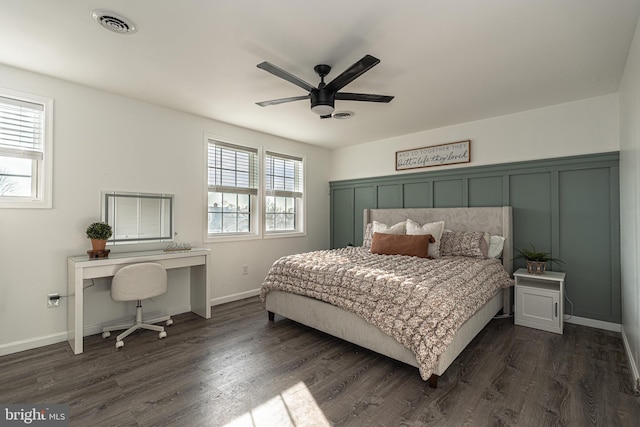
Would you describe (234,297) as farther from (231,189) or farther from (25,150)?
(25,150)

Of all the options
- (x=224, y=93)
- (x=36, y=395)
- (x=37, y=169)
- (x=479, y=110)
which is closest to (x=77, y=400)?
(x=36, y=395)

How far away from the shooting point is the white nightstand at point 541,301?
3014 mm

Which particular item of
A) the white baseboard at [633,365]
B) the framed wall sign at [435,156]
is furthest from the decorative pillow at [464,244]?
the white baseboard at [633,365]

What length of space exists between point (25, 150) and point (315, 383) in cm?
325

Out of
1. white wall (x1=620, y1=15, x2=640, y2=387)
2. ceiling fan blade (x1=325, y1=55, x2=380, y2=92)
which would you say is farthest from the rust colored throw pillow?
ceiling fan blade (x1=325, y1=55, x2=380, y2=92)

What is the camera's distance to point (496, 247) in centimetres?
361

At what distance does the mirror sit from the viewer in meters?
3.17

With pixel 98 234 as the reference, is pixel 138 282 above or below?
below

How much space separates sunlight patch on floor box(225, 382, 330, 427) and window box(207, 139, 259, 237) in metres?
2.58

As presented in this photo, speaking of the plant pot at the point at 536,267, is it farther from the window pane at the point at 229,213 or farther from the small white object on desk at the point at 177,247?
the small white object on desk at the point at 177,247

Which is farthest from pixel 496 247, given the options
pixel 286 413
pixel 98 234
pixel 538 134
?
pixel 98 234

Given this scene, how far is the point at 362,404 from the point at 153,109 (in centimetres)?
365

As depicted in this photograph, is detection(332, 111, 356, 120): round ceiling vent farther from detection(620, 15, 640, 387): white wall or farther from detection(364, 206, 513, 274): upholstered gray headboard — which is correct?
detection(620, 15, 640, 387): white wall

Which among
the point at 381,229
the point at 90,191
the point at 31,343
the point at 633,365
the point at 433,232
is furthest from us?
the point at 381,229
